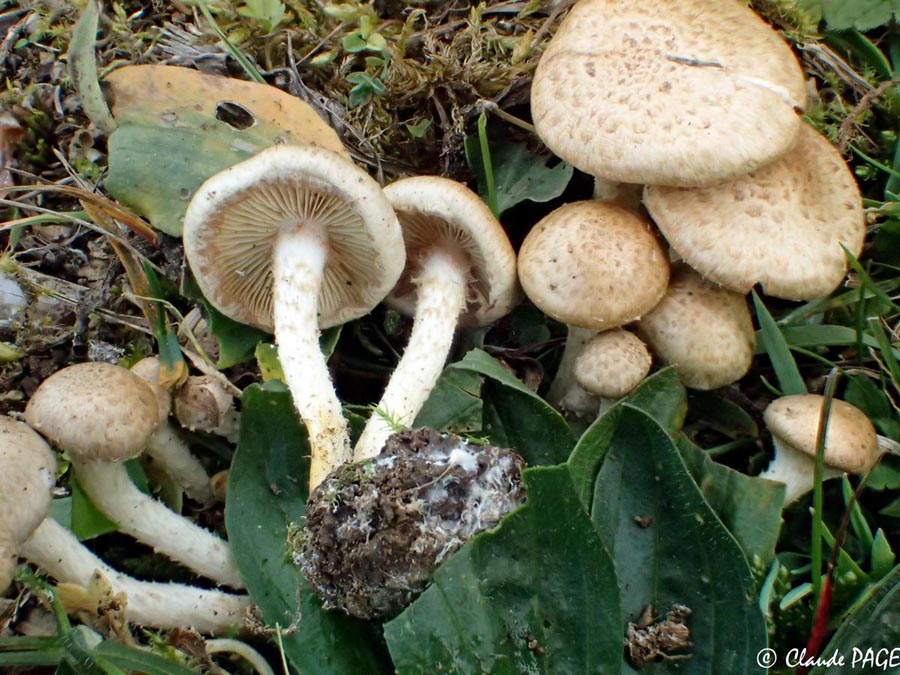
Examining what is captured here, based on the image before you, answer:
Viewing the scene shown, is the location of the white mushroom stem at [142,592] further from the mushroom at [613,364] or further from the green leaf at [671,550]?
the mushroom at [613,364]

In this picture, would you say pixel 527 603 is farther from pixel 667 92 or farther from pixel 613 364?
pixel 667 92

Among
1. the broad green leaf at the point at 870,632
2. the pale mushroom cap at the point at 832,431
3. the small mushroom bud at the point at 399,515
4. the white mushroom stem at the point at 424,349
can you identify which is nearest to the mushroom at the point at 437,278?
the white mushroom stem at the point at 424,349

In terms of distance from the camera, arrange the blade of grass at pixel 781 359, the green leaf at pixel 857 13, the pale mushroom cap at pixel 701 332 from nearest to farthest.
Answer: the pale mushroom cap at pixel 701 332
the blade of grass at pixel 781 359
the green leaf at pixel 857 13

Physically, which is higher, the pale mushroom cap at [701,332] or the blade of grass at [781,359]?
the pale mushroom cap at [701,332]

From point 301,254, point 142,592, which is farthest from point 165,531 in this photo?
point 301,254

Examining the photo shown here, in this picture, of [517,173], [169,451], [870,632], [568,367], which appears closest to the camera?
[870,632]

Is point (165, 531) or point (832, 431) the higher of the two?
point (832, 431)

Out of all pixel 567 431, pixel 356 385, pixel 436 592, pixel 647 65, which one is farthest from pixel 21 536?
pixel 647 65

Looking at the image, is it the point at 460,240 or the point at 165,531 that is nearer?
the point at 165,531

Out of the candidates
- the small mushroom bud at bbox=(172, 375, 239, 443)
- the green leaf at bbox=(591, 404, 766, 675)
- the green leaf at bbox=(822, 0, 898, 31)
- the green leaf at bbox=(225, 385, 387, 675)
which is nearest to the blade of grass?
the green leaf at bbox=(591, 404, 766, 675)
